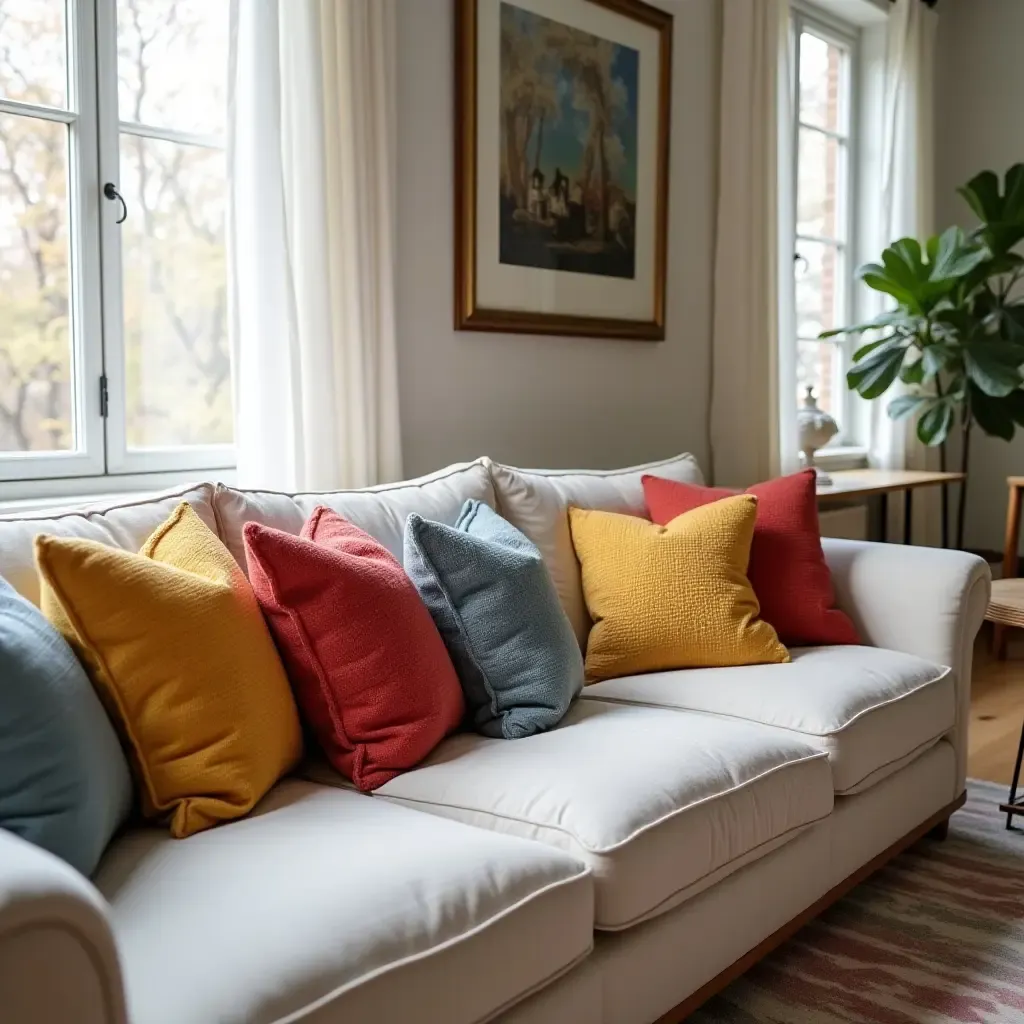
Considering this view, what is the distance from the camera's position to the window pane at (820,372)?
492 centimetres

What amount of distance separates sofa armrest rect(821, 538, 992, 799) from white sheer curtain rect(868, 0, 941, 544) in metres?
2.32

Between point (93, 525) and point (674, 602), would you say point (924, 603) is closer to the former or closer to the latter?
point (674, 602)

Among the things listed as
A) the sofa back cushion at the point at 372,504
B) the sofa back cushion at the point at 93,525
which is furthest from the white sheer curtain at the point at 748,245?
the sofa back cushion at the point at 93,525

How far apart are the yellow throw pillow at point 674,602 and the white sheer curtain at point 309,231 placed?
0.62 meters

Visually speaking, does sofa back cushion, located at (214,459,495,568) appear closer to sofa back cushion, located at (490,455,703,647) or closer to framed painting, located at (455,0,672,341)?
sofa back cushion, located at (490,455,703,647)

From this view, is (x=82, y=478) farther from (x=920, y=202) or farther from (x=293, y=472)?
(x=920, y=202)

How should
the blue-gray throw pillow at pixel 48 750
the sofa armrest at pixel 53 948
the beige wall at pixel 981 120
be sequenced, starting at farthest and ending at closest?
the beige wall at pixel 981 120
the blue-gray throw pillow at pixel 48 750
the sofa armrest at pixel 53 948

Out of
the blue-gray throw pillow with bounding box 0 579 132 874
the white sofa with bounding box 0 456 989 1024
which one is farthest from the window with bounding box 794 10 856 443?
the blue-gray throw pillow with bounding box 0 579 132 874

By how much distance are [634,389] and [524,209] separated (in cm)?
75

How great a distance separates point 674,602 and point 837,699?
381 mm

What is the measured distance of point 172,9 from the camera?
2.51 metres

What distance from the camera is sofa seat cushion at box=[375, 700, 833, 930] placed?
1607 millimetres

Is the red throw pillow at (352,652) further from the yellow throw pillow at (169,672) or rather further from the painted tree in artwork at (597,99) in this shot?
the painted tree in artwork at (597,99)

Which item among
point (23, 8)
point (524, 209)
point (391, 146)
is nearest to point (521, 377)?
point (524, 209)
